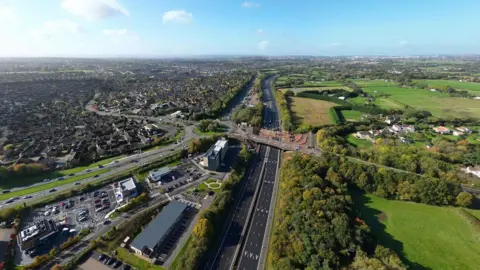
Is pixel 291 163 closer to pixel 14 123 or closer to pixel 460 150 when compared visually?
pixel 460 150

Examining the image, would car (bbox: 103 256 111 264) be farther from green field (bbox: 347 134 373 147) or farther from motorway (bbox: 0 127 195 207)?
green field (bbox: 347 134 373 147)

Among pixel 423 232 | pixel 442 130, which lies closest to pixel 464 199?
pixel 423 232

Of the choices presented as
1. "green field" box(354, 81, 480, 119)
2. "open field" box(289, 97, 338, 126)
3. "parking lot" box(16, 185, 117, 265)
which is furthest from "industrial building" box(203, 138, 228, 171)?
"green field" box(354, 81, 480, 119)

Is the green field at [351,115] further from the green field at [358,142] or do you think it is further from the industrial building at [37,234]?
the industrial building at [37,234]

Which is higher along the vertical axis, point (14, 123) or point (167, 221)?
point (14, 123)

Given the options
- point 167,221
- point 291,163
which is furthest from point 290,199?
point 167,221
